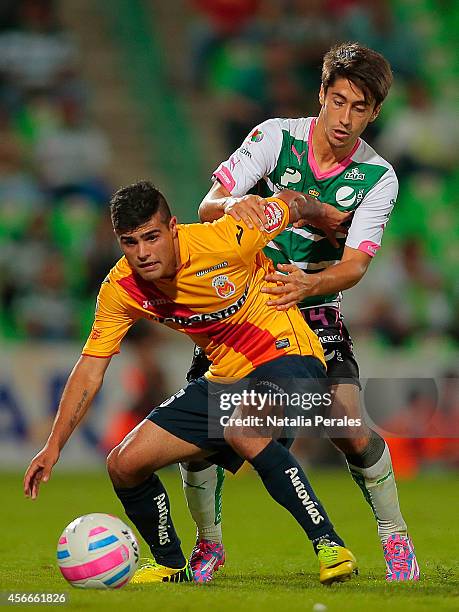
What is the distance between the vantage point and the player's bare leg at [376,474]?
5.34 metres

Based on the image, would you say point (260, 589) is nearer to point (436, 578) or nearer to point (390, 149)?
point (436, 578)

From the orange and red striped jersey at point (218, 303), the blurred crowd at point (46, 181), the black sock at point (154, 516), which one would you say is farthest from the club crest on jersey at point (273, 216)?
the blurred crowd at point (46, 181)

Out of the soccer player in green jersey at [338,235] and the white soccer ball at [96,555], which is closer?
the white soccer ball at [96,555]

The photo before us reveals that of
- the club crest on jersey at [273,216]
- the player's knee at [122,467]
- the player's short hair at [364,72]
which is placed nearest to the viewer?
the player's knee at [122,467]

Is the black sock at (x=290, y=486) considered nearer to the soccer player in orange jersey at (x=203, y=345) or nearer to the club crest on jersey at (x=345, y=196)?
the soccer player in orange jersey at (x=203, y=345)

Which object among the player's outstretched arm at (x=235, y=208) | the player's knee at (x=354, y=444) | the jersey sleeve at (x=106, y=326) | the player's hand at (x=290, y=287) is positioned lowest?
the player's knee at (x=354, y=444)

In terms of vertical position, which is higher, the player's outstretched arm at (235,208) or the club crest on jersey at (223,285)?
the player's outstretched arm at (235,208)

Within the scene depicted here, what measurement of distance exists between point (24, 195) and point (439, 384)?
16.0 feet

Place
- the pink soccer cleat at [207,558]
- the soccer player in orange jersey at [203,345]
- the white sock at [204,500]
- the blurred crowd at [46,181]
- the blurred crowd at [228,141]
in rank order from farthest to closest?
the blurred crowd at [228,141]
the blurred crowd at [46,181]
the white sock at [204,500]
the pink soccer cleat at [207,558]
the soccer player in orange jersey at [203,345]

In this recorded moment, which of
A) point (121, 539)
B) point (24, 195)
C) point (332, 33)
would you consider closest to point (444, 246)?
point (332, 33)

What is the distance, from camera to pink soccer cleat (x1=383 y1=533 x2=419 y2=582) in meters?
5.24

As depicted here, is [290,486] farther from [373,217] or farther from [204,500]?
[373,217]

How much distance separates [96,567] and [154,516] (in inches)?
23.4

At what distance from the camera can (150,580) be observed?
16.8 ft
